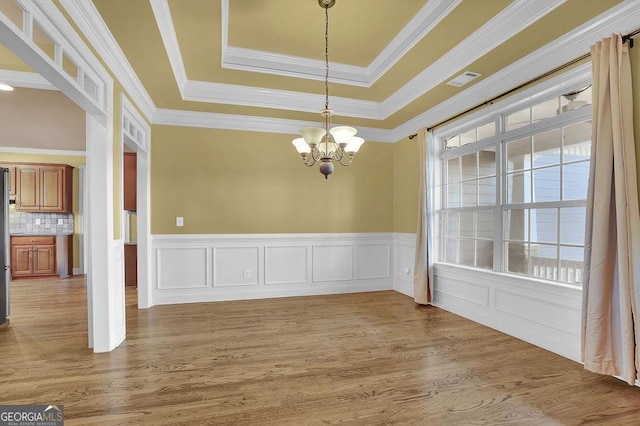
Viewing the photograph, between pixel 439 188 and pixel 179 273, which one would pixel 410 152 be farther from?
pixel 179 273

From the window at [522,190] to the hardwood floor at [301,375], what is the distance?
889mm

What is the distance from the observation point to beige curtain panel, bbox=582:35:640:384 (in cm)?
229

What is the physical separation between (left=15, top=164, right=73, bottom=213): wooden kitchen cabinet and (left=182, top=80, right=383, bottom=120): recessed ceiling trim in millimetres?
4886

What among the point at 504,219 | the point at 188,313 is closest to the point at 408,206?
the point at 504,219

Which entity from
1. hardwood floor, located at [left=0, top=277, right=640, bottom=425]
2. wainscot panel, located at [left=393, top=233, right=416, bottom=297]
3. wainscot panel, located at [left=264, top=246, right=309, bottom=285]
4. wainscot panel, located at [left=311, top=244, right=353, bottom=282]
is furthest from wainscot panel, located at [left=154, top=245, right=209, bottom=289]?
wainscot panel, located at [left=393, top=233, right=416, bottom=297]

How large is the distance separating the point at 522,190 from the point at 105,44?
4.24 meters

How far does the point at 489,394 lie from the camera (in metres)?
2.29

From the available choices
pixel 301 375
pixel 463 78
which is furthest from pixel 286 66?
pixel 301 375

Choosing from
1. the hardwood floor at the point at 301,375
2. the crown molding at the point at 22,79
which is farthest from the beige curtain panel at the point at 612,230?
the crown molding at the point at 22,79

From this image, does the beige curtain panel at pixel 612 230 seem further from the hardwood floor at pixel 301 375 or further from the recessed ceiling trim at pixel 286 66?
the recessed ceiling trim at pixel 286 66

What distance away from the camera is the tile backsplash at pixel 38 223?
23.1 ft

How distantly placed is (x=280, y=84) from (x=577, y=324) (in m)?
3.98

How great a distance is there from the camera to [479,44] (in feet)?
9.95

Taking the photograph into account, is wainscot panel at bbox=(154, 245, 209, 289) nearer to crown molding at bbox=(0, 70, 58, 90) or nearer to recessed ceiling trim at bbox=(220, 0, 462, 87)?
crown molding at bbox=(0, 70, 58, 90)
